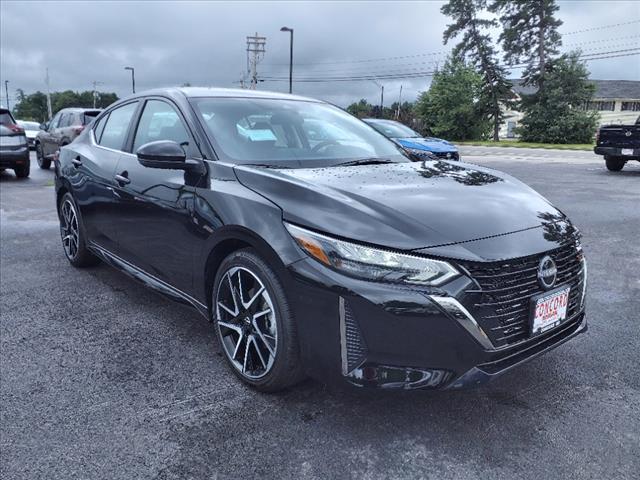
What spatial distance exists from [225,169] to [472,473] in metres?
1.90

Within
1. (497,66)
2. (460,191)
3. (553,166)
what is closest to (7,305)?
(460,191)

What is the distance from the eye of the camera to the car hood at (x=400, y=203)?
2285mm

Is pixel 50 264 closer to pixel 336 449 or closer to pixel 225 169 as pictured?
pixel 225 169

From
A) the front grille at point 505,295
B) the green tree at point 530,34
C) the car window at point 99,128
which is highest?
the green tree at point 530,34

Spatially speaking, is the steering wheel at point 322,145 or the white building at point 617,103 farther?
the white building at point 617,103

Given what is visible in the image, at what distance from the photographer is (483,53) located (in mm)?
43719

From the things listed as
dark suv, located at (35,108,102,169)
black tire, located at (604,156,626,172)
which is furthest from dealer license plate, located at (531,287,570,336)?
black tire, located at (604,156,626,172)

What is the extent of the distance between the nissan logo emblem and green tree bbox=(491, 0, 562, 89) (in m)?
42.5

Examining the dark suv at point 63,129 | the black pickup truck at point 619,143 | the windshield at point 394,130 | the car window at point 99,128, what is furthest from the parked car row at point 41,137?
the black pickup truck at point 619,143

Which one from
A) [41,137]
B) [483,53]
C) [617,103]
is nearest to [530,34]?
[483,53]

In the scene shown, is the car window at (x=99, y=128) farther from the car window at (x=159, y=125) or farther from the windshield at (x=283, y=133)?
the windshield at (x=283, y=133)

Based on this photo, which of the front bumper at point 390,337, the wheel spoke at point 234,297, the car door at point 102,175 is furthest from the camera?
the car door at point 102,175

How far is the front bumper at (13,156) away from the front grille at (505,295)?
12601 millimetres

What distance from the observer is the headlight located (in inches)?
85.1
